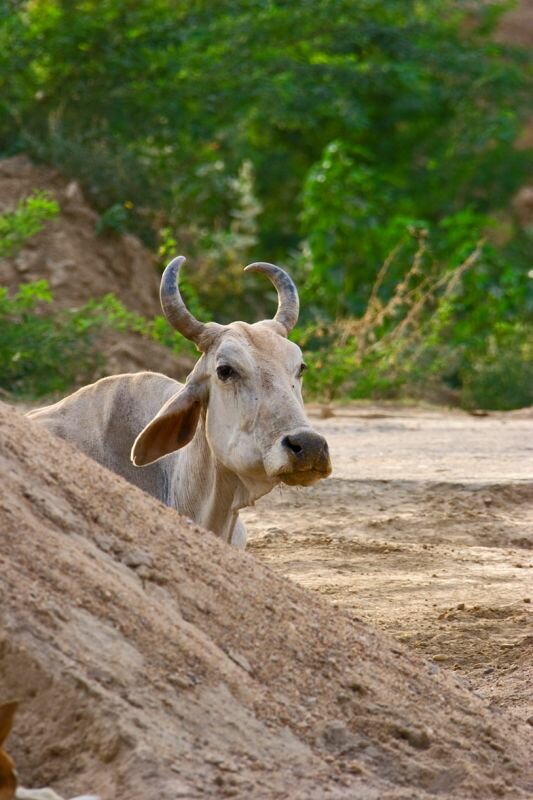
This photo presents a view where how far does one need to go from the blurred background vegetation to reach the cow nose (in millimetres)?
7339

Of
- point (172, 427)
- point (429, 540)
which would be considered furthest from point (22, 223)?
point (172, 427)

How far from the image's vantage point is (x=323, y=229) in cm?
1568

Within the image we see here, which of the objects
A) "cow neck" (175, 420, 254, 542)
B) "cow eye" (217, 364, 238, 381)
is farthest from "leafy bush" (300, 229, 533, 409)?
"cow eye" (217, 364, 238, 381)

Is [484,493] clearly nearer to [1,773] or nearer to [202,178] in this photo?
[1,773]

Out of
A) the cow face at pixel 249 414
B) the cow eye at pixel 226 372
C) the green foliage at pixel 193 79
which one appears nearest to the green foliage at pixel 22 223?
the green foliage at pixel 193 79

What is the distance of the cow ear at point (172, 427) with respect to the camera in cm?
613

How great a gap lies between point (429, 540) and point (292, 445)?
2534 mm

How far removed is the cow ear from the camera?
613cm

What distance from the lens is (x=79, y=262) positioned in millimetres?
14219

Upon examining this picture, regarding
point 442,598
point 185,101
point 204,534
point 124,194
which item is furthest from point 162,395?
point 185,101

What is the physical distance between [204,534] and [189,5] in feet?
41.6

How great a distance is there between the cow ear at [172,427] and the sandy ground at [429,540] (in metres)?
0.96

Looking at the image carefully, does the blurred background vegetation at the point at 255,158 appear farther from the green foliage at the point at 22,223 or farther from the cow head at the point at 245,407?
the cow head at the point at 245,407

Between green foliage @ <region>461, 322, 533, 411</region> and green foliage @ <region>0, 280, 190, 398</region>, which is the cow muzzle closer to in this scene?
green foliage @ <region>0, 280, 190, 398</region>
